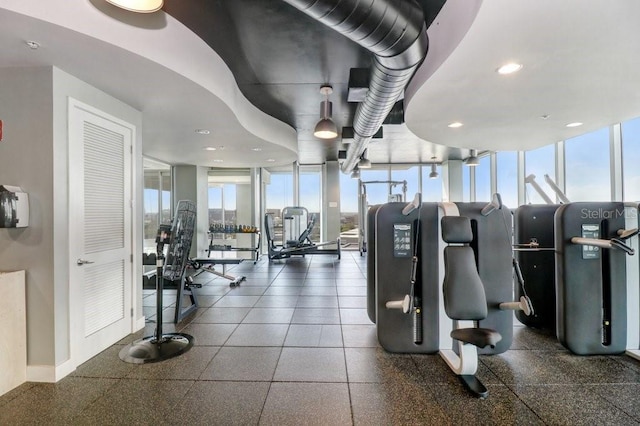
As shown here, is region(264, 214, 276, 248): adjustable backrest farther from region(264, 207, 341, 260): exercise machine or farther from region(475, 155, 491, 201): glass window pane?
region(475, 155, 491, 201): glass window pane

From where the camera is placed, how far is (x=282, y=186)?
11.2 m

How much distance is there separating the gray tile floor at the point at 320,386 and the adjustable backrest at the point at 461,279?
650 mm

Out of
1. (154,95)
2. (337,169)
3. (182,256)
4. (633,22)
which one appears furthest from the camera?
(337,169)

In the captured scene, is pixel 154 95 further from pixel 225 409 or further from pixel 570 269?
pixel 570 269

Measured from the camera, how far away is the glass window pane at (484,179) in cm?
927

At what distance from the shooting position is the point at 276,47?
11.7 feet

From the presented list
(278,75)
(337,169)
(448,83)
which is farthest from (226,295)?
(337,169)

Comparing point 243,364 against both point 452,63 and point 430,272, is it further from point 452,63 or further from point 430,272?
point 452,63

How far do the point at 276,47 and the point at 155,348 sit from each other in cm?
349

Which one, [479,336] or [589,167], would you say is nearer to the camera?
[479,336]

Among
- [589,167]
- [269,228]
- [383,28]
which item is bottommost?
[269,228]

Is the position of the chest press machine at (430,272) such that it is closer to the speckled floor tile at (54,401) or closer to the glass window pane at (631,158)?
the speckled floor tile at (54,401)

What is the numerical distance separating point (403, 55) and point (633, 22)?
149 centimetres

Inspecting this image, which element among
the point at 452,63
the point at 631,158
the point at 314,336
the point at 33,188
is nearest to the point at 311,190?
the point at 314,336
